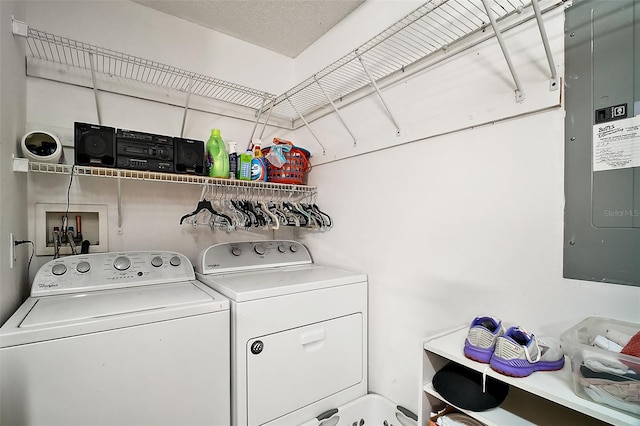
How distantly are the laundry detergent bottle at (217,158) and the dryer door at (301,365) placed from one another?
999 mm

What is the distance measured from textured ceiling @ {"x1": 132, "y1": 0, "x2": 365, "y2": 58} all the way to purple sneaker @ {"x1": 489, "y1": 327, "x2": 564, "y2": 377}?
2.00m

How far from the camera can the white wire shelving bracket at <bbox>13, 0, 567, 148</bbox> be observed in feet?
3.86

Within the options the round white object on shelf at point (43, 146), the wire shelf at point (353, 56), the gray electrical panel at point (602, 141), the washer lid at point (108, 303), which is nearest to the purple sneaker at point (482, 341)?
the gray electrical panel at point (602, 141)

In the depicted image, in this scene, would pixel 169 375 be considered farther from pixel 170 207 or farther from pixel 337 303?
pixel 170 207

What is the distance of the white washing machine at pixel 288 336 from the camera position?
4.11ft

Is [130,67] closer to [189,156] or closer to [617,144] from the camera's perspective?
[189,156]

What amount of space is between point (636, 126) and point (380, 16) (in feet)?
4.53

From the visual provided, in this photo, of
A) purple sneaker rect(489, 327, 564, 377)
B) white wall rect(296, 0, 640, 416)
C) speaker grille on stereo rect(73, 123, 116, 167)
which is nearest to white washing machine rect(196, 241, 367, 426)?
white wall rect(296, 0, 640, 416)

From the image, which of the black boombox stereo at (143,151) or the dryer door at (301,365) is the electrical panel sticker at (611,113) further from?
the black boombox stereo at (143,151)

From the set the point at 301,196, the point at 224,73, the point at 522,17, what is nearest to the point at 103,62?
the point at 224,73

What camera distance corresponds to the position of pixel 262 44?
89.7 inches

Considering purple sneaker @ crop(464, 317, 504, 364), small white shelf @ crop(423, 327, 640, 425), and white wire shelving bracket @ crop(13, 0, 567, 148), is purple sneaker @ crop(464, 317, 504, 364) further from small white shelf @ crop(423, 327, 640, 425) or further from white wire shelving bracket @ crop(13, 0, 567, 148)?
white wire shelving bracket @ crop(13, 0, 567, 148)

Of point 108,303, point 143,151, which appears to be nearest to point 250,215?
point 143,151

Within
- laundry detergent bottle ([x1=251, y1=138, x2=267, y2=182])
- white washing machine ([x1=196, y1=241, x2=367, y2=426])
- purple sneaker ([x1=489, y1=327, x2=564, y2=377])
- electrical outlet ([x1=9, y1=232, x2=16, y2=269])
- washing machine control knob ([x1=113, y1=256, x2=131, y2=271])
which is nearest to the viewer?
purple sneaker ([x1=489, y1=327, x2=564, y2=377])
